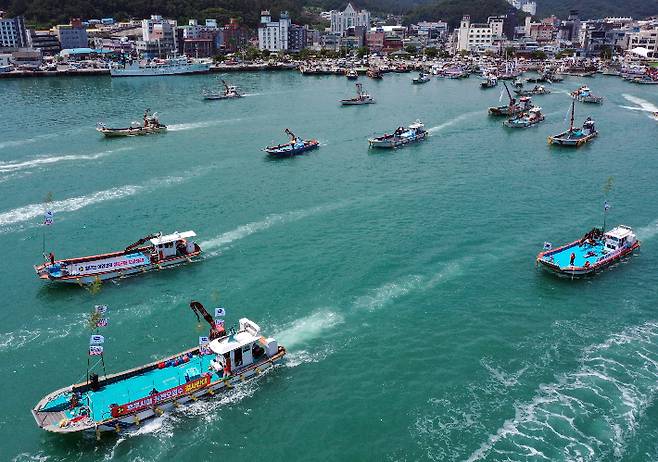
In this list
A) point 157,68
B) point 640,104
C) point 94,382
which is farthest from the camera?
point 157,68

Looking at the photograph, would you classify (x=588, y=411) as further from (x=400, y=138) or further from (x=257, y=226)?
(x=400, y=138)

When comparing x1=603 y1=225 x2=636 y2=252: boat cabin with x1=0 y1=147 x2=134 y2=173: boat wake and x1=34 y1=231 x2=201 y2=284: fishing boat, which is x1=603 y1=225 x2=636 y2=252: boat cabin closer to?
x1=34 y1=231 x2=201 y2=284: fishing boat

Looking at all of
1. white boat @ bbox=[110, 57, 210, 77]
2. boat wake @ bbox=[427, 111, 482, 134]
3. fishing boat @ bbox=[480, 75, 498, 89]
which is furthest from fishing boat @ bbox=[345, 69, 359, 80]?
boat wake @ bbox=[427, 111, 482, 134]

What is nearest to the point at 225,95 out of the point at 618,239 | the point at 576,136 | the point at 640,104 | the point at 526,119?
the point at 526,119

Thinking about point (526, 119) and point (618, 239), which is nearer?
point (618, 239)

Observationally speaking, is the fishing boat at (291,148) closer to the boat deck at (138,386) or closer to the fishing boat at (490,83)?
the boat deck at (138,386)

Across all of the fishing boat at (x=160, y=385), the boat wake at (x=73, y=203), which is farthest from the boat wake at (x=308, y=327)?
the boat wake at (x=73, y=203)
